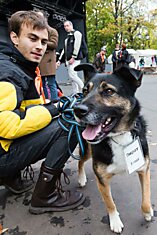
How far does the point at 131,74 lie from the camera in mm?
1565

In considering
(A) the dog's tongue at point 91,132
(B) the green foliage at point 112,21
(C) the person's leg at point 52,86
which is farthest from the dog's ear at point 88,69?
(B) the green foliage at point 112,21

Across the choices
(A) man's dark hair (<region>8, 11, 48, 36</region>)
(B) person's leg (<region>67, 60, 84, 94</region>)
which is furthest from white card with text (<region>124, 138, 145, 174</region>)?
(B) person's leg (<region>67, 60, 84, 94</region>)

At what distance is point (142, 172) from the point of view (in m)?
1.71

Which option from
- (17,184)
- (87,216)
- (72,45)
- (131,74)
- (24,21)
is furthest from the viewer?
(72,45)

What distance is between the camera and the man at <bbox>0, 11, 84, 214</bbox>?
1.62 meters

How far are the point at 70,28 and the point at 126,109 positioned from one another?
185 inches

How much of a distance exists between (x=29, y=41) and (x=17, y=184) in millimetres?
1355

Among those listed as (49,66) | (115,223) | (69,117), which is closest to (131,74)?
(69,117)

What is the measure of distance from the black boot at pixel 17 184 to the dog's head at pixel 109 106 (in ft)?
3.37

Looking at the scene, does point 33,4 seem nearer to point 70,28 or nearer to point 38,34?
point 70,28

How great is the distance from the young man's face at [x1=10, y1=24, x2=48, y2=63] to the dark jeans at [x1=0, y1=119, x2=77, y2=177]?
559mm

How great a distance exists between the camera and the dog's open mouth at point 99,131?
1530 millimetres

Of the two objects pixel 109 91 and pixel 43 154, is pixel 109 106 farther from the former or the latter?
pixel 43 154

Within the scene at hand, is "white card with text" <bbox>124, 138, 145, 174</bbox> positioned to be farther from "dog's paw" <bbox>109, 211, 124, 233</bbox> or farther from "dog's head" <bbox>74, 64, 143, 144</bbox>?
"dog's paw" <bbox>109, 211, 124, 233</bbox>
